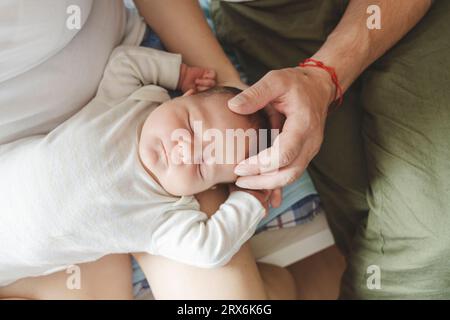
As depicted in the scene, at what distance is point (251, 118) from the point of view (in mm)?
825

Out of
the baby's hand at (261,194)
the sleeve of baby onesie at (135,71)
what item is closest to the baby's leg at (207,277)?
the baby's hand at (261,194)

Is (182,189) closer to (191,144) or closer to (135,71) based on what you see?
(191,144)

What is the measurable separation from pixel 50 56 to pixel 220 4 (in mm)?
495

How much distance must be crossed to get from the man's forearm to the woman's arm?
24 centimetres

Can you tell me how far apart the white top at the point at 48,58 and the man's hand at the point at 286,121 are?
32cm

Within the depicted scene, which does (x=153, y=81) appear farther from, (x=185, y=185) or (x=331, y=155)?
(x=331, y=155)

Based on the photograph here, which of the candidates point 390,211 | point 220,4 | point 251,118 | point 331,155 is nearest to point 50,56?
point 251,118

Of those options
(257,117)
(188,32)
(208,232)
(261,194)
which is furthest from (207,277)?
(188,32)

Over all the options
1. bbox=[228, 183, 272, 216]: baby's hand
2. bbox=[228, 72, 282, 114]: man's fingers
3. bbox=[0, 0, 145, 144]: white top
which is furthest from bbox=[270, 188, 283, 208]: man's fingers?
bbox=[0, 0, 145, 144]: white top

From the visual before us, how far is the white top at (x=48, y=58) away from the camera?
2.32 ft

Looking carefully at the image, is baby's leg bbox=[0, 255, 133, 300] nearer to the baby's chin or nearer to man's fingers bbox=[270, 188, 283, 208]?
the baby's chin

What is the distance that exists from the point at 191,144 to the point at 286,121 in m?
0.19

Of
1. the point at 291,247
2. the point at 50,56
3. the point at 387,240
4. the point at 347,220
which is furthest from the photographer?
the point at 291,247

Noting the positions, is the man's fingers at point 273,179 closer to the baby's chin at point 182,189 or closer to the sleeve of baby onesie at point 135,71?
the baby's chin at point 182,189
